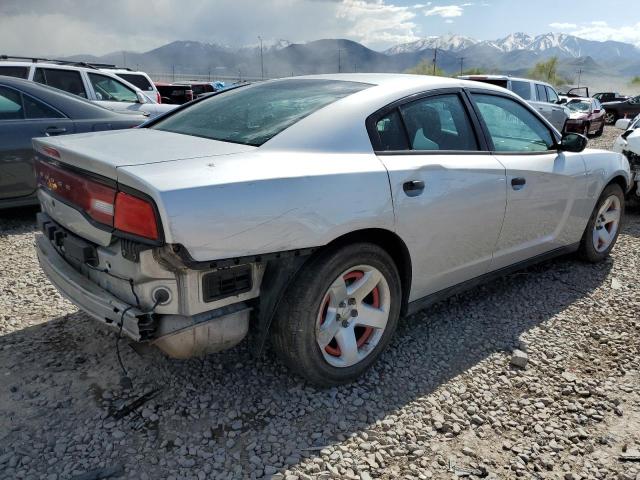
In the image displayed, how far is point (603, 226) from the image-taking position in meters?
4.52

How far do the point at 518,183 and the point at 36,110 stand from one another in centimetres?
472

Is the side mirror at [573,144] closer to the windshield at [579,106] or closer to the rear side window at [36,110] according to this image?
the rear side window at [36,110]

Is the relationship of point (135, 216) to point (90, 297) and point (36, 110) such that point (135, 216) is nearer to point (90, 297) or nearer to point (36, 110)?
point (90, 297)

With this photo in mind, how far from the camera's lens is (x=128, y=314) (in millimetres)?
2033

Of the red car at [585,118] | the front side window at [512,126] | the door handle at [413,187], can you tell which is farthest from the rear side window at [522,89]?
the door handle at [413,187]

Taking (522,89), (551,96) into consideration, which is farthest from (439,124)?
(551,96)

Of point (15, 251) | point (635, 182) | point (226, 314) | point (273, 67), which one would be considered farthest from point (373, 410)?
point (273, 67)

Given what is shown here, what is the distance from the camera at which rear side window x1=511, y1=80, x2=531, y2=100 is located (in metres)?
12.0

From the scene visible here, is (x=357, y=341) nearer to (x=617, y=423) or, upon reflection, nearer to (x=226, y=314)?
(x=226, y=314)

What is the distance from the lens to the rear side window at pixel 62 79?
7719mm

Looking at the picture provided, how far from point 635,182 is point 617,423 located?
15.1 ft

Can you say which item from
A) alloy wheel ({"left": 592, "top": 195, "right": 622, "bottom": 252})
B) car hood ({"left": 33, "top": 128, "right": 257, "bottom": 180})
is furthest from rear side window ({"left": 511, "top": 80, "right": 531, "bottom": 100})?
car hood ({"left": 33, "top": 128, "right": 257, "bottom": 180})

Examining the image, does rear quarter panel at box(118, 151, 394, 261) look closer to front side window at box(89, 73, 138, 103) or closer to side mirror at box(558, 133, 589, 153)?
side mirror at box(558, 133, 589, 153)

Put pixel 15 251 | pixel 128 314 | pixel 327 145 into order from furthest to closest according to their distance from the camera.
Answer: pixel 15 251, pixel 327 145, pixel 128 314
